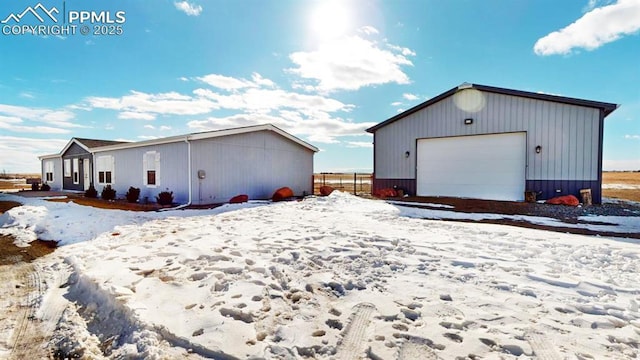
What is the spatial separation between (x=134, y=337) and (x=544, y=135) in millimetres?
12166

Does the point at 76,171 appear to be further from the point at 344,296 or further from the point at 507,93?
the point at 507,93

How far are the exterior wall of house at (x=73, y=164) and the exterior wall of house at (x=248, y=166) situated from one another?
30.9 feet

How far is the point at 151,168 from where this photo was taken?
11.9 m

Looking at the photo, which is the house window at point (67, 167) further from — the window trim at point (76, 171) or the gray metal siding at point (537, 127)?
the gray metal siding at point (537, 127)

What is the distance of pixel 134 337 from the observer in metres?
2.19

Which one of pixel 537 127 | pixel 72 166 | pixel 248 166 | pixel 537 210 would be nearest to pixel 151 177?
pixel 248 166

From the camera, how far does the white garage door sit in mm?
10391

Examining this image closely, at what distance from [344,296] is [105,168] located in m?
16.1

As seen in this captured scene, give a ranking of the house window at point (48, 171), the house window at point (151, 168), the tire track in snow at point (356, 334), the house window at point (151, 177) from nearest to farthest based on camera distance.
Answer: the tire track in snow at point (356, 334) → the house window at point (151, 168) → the house window at point (151, 177) → the house window at point (48, 171)

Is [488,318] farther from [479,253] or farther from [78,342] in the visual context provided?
[78,342]

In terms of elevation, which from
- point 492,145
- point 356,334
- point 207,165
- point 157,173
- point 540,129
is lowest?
point 356,334

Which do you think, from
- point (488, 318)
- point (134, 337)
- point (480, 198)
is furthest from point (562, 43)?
point (134, 337)

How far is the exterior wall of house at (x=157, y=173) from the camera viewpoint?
10.8 metres

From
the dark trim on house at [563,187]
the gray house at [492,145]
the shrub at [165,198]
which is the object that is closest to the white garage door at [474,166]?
the gray house at [492,145]
